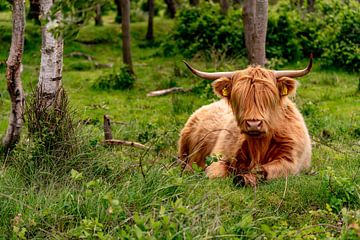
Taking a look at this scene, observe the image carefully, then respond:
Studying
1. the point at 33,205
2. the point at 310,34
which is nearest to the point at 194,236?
the point at 33,205

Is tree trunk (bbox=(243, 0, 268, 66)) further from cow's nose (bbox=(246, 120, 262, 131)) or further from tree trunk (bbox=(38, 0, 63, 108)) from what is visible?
tree trunk (bbox=(38, 0, 63, 108))

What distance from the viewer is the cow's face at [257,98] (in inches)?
255

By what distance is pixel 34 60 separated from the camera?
1669 cm

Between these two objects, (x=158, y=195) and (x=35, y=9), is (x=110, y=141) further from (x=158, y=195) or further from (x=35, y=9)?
(x=35, y=9)

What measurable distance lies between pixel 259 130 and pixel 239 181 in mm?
547

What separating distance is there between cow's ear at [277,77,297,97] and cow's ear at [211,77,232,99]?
20.6 inches

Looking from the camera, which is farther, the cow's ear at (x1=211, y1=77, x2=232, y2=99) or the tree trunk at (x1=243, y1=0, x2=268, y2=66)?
the tree trunk at (x1=243, y1=0, x2=268, y2=66)

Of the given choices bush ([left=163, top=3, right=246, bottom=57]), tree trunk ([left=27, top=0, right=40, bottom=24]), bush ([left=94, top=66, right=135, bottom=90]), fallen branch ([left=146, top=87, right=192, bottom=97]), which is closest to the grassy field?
tree trunk ([left=27, top=0, right=40, bottom=24])

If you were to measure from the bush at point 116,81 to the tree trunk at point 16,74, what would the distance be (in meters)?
6.27

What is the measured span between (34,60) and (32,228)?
12.5m

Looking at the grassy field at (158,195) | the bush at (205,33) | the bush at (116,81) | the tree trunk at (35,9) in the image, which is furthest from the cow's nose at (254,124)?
the bush at (205,33)

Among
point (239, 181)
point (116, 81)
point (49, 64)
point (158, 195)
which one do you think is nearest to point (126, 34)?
point (116, 81)

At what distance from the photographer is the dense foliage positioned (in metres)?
14.5

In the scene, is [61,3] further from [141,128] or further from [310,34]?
[310,34]
